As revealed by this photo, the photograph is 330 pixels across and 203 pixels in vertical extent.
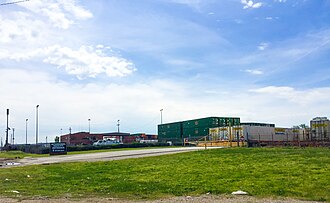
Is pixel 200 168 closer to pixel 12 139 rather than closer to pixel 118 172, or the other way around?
pixel 118 172

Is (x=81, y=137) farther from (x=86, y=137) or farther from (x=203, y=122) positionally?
(x=203, y=122)

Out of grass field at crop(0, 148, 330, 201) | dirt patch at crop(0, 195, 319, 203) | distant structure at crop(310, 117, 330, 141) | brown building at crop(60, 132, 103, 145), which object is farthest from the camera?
brown building at crop(60, 132, 103, 145)

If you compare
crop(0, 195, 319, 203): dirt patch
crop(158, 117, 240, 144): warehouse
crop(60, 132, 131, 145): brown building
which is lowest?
crop(0, 195, 319, 203): dirt patch

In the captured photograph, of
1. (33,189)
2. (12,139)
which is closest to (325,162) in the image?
(33,189)

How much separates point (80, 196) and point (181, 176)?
252 inches

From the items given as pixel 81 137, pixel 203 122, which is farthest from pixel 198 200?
pixel 81 137

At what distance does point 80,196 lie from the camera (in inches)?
572

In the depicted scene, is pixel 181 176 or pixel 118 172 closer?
pixel 181 176

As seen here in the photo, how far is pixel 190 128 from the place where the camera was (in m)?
91.3

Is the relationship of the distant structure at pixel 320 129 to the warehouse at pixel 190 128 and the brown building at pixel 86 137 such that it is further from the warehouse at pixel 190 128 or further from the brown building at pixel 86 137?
the brown building at pixel 86 137

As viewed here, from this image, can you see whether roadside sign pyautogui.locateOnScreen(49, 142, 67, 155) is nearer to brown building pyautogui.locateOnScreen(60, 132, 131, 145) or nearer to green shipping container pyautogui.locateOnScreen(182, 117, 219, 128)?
green shipping container pyautogui.locateOnScreen(182, 117, 219, 128)

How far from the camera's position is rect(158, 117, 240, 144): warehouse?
84.2m

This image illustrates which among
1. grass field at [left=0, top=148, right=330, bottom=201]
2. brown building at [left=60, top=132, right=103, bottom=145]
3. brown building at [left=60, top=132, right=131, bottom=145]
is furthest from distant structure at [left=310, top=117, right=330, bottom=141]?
brown building at [left=60, top=132, right=103, bottom=145]

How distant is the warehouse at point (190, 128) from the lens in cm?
8425
